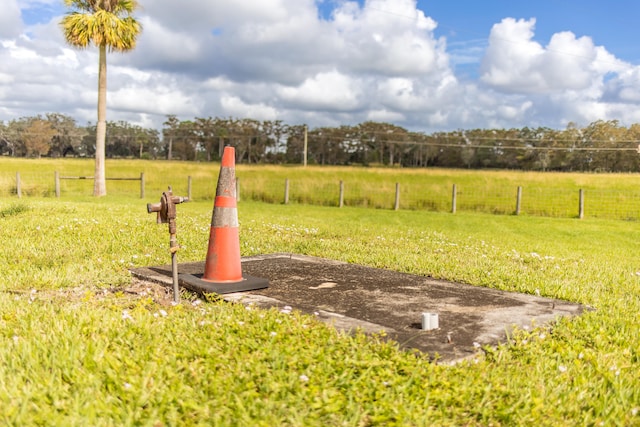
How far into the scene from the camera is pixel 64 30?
961 inches

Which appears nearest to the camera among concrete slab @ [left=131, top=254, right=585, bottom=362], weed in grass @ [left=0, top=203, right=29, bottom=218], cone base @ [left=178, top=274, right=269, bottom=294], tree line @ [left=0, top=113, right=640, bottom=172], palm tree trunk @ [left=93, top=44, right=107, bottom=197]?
concrete slab @ [left=131, top=254, right=585, bottom=362]

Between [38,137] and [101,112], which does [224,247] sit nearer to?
[101,112]

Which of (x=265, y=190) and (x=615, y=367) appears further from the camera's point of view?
(x=265, y=190)

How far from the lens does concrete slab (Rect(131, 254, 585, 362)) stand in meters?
4.23

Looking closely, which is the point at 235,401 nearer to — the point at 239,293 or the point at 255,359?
the point at 255,359

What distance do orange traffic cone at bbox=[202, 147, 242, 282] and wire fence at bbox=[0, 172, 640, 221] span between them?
53.8 feet

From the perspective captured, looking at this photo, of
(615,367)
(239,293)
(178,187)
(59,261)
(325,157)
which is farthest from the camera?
(325,157)

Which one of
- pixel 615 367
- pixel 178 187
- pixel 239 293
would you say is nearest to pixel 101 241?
pixel 239 293

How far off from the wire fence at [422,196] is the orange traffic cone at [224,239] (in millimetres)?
16403

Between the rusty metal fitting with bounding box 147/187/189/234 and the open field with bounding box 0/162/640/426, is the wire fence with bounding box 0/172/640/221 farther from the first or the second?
the rusty metal fitting with bounding box 147/187/189/234

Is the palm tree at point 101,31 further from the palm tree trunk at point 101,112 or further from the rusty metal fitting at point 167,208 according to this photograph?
the rusty metal fitting at point 167,208

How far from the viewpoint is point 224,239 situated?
5.57 meters

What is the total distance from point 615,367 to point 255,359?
2390 mm

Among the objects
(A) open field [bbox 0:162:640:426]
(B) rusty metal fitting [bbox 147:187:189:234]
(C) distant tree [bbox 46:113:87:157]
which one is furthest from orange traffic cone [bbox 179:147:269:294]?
(C) distant tree [bbox 46:113:87:157]
